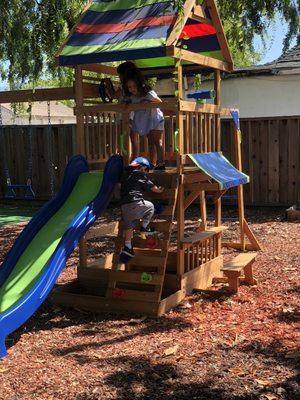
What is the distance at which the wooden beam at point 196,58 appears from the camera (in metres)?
5.58

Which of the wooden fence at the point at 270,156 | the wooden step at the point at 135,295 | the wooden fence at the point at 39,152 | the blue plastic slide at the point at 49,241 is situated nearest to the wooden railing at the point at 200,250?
the wooden step at the point at 135,295

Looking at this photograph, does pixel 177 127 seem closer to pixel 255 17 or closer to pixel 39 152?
pixel 255 17

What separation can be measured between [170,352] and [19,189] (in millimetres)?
10925

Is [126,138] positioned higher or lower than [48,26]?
lower

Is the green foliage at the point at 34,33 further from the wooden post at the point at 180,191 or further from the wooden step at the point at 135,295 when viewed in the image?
the wooden step at the point at 135,295

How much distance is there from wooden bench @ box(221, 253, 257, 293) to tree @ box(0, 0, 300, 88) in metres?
4.26

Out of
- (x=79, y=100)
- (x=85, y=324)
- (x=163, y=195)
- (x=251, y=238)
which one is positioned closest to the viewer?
(x=85, y=324)

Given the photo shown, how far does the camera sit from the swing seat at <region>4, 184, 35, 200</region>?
14.2 m

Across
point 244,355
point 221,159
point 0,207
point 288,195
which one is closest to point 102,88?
point 221,159

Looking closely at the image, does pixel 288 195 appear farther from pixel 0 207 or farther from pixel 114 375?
pixel 114 375

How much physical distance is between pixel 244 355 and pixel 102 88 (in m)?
3.70

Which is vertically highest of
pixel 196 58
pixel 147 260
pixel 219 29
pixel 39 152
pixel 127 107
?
pixel 219 29

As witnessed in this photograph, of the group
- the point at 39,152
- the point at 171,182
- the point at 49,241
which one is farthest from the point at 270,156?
the point at 49,241

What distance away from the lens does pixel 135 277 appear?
18.7ft
